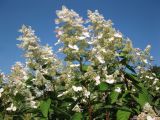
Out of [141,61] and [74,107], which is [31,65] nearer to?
[74,107]

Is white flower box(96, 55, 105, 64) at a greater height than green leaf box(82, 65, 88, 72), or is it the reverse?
white flower box(96, 55, 105, 64)

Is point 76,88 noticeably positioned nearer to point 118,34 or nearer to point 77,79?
point 77,79

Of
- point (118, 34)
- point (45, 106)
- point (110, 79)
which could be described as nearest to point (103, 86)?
point (110, 79)

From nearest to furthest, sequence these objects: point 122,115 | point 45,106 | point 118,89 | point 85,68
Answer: point 122,115 < point 118,89 < point 45,106 < point 85,68

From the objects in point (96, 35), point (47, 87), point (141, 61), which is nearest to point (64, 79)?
point (47, 87)

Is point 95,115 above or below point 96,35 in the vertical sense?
below

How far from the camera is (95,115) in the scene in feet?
21.6

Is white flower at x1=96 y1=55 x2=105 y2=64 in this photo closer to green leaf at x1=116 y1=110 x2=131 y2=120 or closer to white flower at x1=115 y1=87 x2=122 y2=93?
white flower at x1=115 y1=87 x2=122 y2=93

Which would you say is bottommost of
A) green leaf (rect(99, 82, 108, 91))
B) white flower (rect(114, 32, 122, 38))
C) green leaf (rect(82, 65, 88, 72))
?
green leaf (rect(99, 82, 108, 91))

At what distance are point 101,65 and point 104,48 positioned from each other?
1.03 feet

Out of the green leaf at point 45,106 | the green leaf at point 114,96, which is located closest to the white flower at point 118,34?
the green leaf at point 114,96

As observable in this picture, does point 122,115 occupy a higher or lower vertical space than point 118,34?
lower

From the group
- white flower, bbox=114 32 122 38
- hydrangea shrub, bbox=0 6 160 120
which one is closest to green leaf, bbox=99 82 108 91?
hydrangea shrub, bbox=0 6 160 120

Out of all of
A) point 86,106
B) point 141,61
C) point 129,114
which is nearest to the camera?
point 129,114
